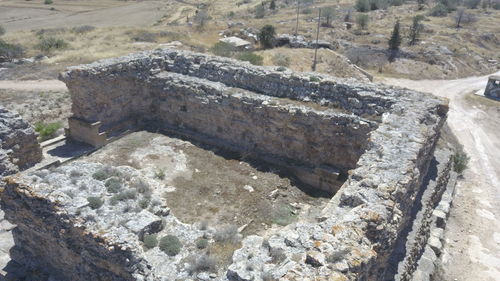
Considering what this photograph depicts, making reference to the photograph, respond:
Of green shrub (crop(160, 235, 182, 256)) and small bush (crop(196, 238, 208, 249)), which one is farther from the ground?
green shrub (crop(160, 235, 182, 256))

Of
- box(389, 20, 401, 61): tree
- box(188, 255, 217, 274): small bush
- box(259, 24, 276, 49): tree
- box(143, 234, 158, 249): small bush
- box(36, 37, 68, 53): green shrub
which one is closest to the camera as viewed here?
box(188, 255, 217, 274): small bush

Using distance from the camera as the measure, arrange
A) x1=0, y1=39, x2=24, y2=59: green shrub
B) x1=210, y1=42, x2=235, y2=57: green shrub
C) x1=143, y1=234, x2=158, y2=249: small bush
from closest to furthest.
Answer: x1=143, y1=234, x2=158, y2=249: small bush < x1=210, y1=42, x2=235, y2=57: green shrub < x1=0, y1=39, x2=24, y2=59: green shrub

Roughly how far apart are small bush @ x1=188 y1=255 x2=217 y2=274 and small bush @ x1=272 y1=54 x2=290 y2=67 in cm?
1990

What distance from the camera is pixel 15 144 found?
1084 centimetres

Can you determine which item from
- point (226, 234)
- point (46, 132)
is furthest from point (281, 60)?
point (226, 234)

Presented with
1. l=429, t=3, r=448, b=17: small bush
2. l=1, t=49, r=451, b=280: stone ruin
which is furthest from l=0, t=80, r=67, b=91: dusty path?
l=429, t=3, r=448, b=17: small bush

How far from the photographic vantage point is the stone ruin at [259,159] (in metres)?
5.94

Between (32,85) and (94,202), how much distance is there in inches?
701

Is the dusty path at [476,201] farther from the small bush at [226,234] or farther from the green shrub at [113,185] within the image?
the green shrub at [113,185]

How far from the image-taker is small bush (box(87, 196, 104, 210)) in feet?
23.8

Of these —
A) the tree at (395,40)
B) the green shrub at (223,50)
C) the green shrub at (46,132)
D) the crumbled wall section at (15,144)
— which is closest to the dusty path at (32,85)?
the green shrub at (46,132)

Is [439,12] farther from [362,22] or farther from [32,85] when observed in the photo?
[32,85]

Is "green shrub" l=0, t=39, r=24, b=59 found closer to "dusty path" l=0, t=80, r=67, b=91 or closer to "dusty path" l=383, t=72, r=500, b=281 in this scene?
"dusty path" l=0, t=80, r=67, b=91

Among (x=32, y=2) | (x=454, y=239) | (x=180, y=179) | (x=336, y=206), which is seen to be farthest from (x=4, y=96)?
(x=32, y=2)
